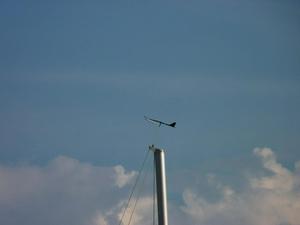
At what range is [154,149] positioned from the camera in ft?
436

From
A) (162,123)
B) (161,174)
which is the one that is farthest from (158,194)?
(162,123)

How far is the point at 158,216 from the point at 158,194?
438 centimetres

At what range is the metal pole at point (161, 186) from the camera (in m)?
129

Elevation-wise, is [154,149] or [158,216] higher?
[154,149]

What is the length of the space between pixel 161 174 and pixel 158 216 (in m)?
8.12

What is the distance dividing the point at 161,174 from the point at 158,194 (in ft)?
12.7

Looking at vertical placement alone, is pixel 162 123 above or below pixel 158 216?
above

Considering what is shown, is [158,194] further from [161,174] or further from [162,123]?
[162,123]

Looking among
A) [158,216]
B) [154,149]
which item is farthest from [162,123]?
[158,216]

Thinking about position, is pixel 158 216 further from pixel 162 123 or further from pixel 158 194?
pixel 162 123

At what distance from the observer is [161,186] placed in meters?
131

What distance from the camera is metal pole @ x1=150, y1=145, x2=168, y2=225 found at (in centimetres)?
12875

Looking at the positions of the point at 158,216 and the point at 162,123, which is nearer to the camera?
the point at 158,216

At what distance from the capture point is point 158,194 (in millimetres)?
131000
